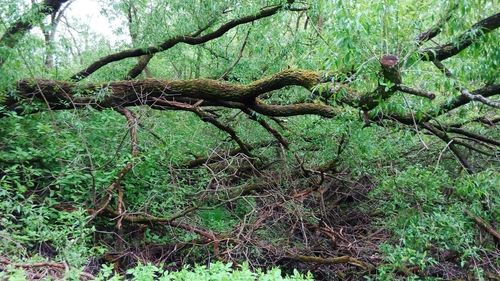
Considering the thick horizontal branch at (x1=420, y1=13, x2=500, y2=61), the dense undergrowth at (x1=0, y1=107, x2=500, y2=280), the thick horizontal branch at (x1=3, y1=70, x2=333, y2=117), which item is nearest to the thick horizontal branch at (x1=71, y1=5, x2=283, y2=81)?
the thick horizontal branch at (x1=3, y1=70, x2=333, y2=117)

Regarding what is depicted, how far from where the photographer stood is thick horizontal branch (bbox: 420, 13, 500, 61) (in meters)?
3.44

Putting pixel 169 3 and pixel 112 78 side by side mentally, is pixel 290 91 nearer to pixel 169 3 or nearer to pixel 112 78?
pixel 169 3

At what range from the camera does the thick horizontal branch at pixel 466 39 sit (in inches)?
135

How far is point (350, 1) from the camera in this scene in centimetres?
313

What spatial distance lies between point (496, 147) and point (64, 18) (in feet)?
24.0

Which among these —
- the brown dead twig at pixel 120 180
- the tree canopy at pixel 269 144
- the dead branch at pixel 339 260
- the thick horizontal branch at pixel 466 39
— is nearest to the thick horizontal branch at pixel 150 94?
the tree canopy at pixel 269 144

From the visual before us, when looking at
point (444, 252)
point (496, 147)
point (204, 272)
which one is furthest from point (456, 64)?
point (204, 272)

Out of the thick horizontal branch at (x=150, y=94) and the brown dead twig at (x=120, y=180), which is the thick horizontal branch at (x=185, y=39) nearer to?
the thick horizontal branch at (x=150, y=94)

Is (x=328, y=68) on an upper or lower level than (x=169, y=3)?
lower

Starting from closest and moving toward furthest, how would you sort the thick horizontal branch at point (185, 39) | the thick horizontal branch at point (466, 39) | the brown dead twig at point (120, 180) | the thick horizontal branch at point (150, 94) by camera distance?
the thick horizontal branch at point (466, 39)
the brown dead twig at point (120, 180)
the thick horizontal branch at point (150, 94)
the thick horizontal branch at point (185, 39)

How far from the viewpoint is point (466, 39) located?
358 cm

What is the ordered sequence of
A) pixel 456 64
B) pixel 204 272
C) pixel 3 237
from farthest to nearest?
pixel 456 64 < pixel 3 237 < pixel 204 272

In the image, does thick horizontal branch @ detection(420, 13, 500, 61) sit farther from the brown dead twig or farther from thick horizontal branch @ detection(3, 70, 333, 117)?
the brown dead twig

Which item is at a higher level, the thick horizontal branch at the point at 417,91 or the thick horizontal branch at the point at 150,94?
the thick horizontal branch at the point at 417,91
